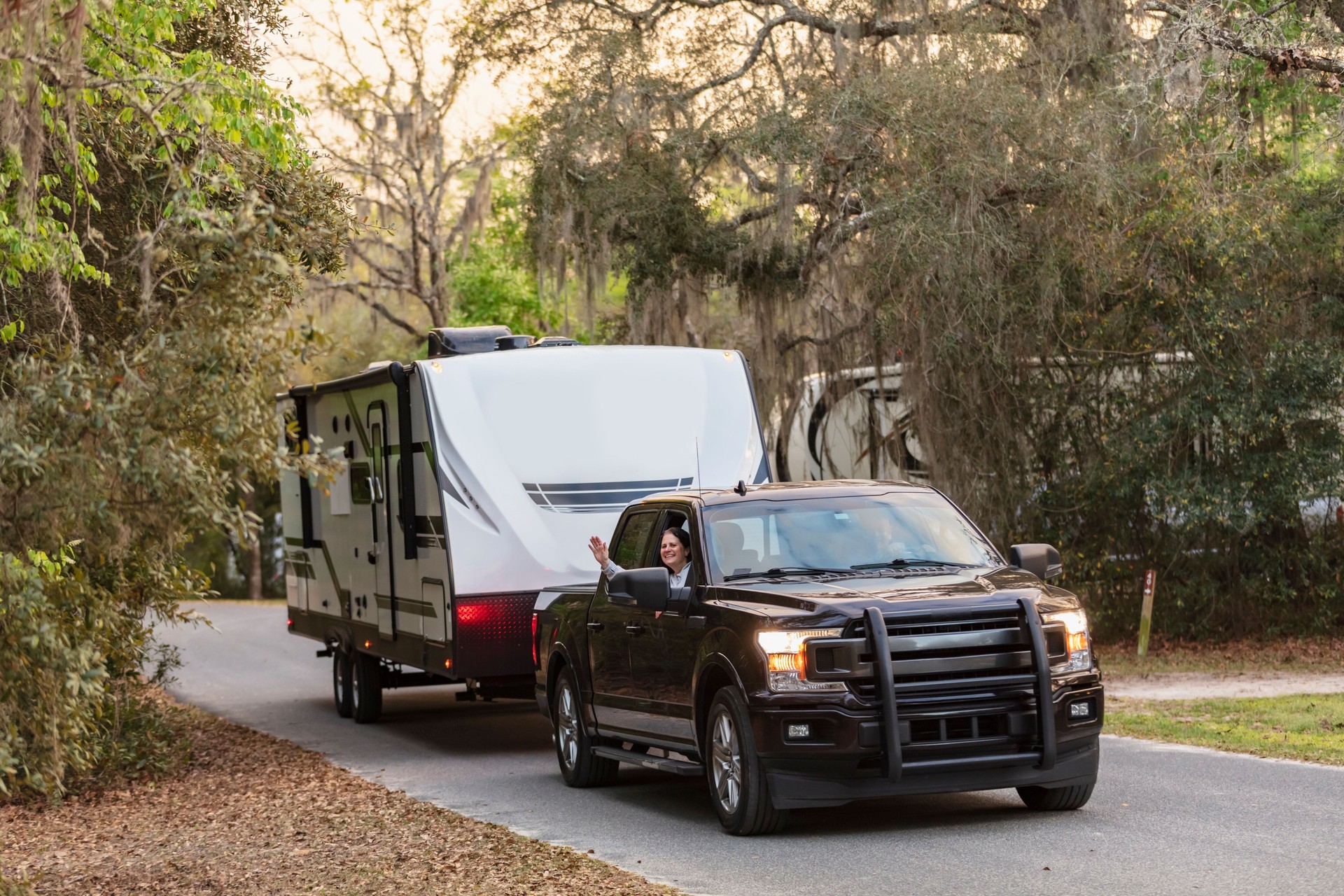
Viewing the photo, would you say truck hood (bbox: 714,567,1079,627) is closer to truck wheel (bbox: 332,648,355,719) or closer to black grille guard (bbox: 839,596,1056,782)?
black grille guard (bbox: 839,596,1056,782)

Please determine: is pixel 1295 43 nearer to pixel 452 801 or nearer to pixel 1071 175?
pixel 1071 175

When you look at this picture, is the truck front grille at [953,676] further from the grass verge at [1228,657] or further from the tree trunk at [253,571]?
the tree trunk at [253,571]

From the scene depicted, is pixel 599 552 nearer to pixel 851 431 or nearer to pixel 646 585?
pixel 646 585

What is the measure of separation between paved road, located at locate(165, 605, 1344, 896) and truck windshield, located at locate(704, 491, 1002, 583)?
1452 mm

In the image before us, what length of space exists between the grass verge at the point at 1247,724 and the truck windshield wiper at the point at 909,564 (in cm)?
332

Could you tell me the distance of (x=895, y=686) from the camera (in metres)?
8.50

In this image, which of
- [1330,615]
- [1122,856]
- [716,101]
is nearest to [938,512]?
[1122,856]

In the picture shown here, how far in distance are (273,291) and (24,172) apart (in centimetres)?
141

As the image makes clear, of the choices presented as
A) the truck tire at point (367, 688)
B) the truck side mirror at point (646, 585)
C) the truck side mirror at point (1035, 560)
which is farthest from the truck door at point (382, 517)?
the truck side mirror at point (1035, 560)

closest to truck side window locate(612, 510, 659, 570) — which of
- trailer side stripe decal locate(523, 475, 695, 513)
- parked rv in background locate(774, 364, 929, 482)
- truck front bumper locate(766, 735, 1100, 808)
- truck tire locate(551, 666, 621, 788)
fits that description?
truck tire locate(551, 666, 621, 788)

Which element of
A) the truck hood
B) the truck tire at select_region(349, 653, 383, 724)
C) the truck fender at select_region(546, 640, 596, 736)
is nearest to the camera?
the truck hood

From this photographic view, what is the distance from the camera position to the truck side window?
432 inches

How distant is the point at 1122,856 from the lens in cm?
819

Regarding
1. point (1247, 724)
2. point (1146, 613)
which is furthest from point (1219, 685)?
point (1247, 724)
